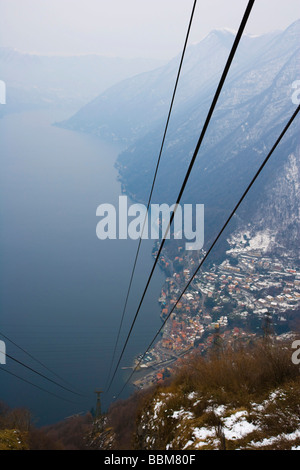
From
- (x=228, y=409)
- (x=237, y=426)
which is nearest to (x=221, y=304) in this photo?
(x=228, y=409)

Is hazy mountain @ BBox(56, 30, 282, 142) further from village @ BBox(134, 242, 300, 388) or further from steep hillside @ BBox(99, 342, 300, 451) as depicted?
steep hillside @ BBox(99, 342, 300, 451)

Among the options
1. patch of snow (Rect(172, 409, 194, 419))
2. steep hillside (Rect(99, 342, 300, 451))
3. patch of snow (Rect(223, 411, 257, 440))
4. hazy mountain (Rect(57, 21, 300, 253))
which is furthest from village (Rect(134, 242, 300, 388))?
patch of snow (Rect(223, 411, 257, 440))

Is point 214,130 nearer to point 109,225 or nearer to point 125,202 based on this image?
point 125,202

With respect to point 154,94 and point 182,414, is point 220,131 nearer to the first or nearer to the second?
point 154,94

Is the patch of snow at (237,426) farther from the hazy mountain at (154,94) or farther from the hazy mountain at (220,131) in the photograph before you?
the hazy mountain at (154,94)

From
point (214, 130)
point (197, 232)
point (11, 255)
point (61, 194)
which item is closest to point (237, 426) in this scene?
point (11, 255)

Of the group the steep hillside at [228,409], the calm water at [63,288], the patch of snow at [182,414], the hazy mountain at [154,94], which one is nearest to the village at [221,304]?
the calm water at [63,288]
